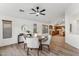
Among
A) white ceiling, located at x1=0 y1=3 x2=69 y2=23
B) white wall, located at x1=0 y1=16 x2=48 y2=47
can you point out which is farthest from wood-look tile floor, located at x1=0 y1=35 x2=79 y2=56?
white ceiling, located at x1=0 y1=3 x2=69 y2=23

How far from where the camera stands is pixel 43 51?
2.40 m

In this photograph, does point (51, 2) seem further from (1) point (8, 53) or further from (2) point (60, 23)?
(1) point (8, 53)

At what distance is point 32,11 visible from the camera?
7.61ft

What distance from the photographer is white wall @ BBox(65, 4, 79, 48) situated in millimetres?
2260

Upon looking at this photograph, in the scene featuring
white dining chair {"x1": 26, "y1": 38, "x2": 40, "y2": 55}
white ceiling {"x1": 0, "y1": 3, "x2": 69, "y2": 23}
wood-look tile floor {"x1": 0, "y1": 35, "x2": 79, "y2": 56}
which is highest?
white ceiling {"x1": 0, "y1": 3, "x2": 69, "y2": 23}

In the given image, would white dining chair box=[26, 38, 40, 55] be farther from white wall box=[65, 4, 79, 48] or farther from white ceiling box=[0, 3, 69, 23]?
white wall box=[65, 4, 79, 48]

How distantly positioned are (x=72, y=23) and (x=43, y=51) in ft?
3.06

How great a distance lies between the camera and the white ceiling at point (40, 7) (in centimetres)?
228

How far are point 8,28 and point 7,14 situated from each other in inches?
12.8

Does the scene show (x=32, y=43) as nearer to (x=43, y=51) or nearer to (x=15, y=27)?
(x=43, y=51)

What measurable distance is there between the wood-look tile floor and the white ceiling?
667 mm

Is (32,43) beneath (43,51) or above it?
above

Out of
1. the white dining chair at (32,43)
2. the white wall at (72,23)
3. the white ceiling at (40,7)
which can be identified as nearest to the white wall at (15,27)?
the white ceiling at (40,7)

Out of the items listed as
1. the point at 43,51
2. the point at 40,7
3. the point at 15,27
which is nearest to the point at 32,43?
the point at 43,51
